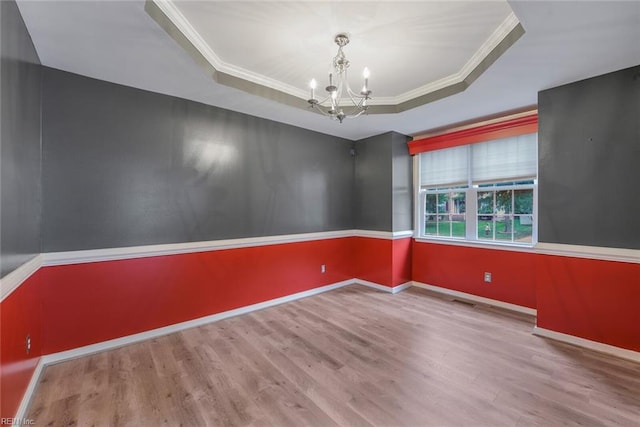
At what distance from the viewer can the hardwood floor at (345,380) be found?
1654 mm

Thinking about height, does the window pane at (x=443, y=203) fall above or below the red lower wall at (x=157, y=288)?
above

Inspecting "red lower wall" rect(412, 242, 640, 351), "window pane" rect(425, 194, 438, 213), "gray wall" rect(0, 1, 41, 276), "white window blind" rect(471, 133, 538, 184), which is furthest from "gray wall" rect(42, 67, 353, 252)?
"red lower wall" rect(412, 242, 640, 351)

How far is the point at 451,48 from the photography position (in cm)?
223

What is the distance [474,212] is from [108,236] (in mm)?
4452

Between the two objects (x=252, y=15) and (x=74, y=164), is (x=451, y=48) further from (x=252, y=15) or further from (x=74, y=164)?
(x=74, y=164)

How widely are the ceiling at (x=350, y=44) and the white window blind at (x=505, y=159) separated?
0.54m

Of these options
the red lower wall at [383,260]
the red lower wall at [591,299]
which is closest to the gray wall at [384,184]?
the red lower wall at [383,260]

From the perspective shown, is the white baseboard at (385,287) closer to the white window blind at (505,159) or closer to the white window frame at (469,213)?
the white window frame at (469,213)

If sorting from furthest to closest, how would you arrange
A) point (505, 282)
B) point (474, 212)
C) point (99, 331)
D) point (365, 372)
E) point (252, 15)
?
point (474, 212) < point (505, 282) < point (99, 331) < point (365, 372) < point (252, 15)

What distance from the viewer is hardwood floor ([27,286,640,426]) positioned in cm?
165

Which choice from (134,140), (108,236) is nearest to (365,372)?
(108,236)

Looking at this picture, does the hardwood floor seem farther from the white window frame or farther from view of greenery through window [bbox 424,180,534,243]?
view of greenery through window [bbox 424,180,534,243]

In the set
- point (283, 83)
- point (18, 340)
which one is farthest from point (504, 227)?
point (18, 340)

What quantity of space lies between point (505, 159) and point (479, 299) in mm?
1939
